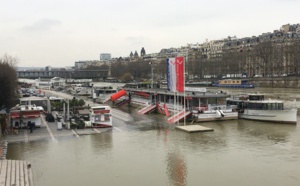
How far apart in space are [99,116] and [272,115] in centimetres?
1575

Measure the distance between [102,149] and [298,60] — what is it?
9256 cm

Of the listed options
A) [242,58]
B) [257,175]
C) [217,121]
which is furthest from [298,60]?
[257,175]

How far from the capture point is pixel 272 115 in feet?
111

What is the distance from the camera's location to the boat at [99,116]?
3102 centimetres

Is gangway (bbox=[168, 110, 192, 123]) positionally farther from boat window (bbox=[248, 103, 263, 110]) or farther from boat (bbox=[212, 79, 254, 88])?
boat (bbox=[212, 79, 254, 88])

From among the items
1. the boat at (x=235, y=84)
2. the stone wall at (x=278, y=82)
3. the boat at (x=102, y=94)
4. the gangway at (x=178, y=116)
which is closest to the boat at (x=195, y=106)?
the gangway at (x=178, y=116)

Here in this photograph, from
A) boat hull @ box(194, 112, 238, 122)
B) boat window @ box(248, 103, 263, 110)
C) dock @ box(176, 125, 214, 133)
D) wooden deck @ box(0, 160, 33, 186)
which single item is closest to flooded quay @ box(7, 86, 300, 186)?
wooden deck @ box(0, 160, 33, 186)

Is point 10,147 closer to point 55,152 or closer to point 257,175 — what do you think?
Answer: point 55,152

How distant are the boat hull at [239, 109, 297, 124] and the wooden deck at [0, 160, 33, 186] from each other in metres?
Answer: 22.8

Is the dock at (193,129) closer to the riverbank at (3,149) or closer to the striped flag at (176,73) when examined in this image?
the striped flag at (176,73)

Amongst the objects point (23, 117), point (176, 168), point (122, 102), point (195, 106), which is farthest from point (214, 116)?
point (122, 102)

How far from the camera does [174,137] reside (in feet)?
89.5

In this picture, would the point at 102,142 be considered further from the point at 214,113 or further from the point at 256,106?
the point at 256,106

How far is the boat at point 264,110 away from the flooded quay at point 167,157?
149cm
